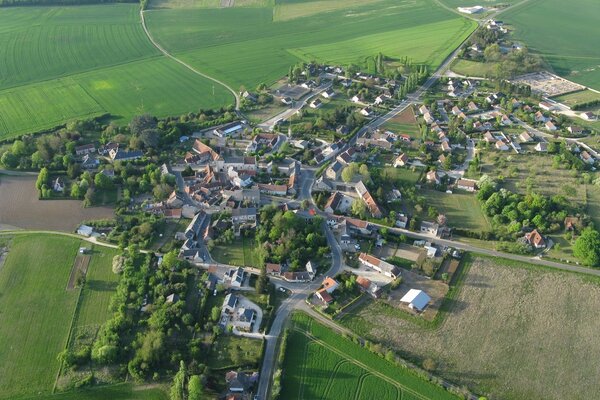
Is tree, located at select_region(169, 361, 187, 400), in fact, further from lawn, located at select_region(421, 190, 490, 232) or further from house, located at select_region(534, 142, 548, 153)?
house, located at select_region(534, 142, 548, 153)

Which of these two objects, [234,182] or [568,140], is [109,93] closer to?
[234,182]

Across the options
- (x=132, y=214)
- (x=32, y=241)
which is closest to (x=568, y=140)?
(x=132, y=214)

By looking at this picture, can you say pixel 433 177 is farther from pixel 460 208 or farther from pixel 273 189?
pixel 273 189

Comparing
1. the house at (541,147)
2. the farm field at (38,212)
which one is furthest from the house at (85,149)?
the house at (541,147)

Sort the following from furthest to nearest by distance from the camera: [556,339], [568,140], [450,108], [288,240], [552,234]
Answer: [450,108], [568,140], [552,234], [288,240], [556,339]

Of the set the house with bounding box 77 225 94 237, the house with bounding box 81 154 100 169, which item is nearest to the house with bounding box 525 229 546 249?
the house with bounding box 77 225 94 237

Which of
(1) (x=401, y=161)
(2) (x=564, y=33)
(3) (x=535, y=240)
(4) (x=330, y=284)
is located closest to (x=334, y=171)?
(1) (x=401, y=161)

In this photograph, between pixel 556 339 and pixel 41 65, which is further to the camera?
pixel 41 65
